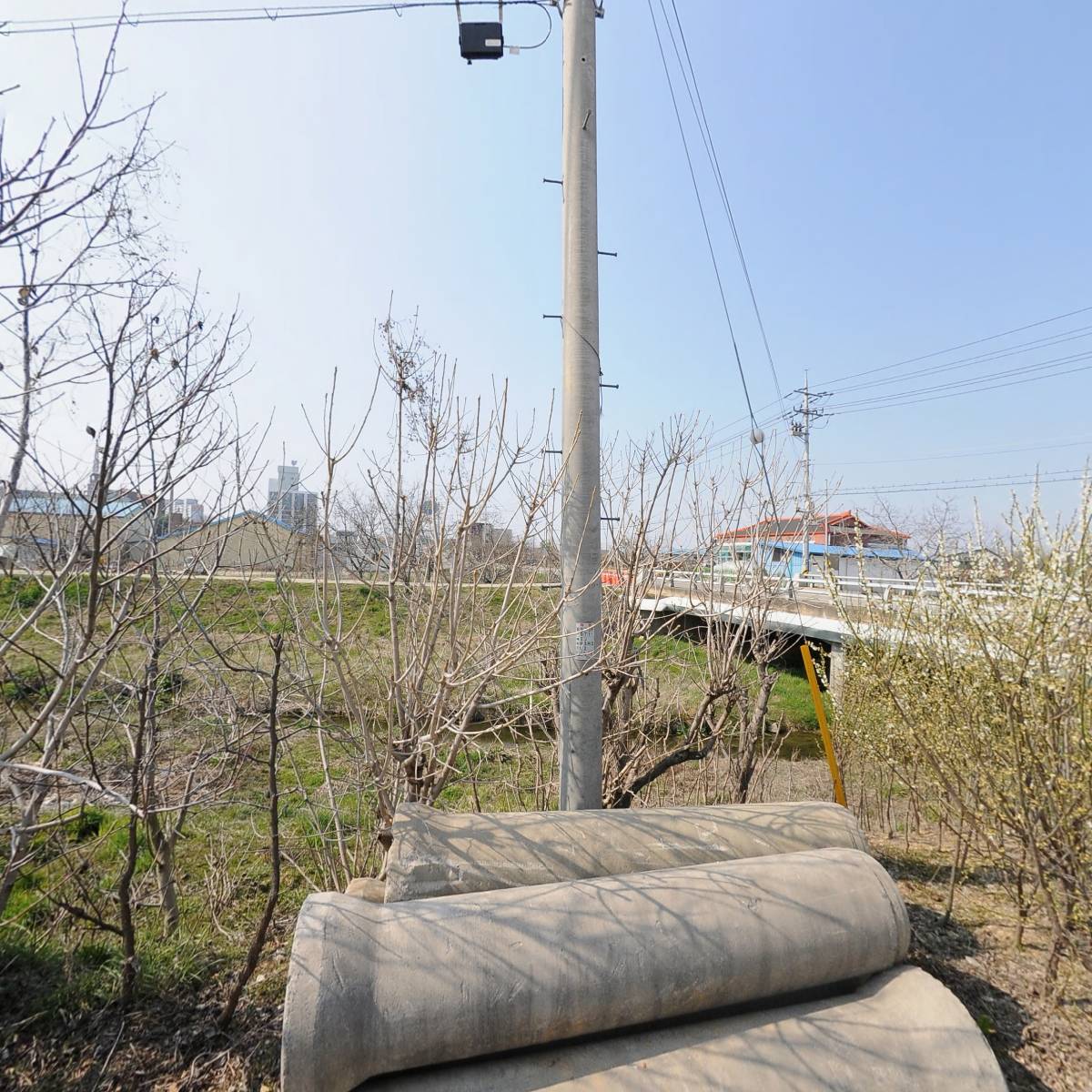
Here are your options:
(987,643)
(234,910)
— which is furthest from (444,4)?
(234,910)

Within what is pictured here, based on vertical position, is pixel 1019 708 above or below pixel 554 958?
above

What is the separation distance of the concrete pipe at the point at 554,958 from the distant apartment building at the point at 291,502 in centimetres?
184

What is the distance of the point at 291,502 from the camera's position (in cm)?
368

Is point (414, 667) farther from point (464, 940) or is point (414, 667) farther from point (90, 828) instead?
point (90, 828)

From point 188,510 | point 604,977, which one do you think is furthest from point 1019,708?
point 188,510

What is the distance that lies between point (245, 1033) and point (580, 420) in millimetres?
3384

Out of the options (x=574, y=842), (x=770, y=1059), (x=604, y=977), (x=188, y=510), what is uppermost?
(x=188, y=510)

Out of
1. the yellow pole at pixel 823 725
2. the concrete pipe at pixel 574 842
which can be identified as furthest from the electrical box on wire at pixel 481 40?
the yellow pole at pixel 823 725

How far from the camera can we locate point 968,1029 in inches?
83.0

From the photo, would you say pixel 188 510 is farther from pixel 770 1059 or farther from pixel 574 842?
pixel 770 1059

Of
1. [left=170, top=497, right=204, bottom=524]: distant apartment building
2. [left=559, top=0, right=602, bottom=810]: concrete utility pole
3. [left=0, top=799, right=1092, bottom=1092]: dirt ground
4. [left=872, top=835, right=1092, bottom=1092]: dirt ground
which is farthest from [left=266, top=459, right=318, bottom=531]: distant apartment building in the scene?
[left=872, top=835, right=1092, bottom=1092]: dirt ground

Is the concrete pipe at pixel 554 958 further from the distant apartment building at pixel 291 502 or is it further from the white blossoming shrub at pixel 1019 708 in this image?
the distant apartment building at pixel 291 502

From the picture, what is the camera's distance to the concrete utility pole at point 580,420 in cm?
327

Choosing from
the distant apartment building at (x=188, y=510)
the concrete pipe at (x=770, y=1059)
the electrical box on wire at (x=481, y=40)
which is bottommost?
the concrete pipe at (x=770, y=1059)
